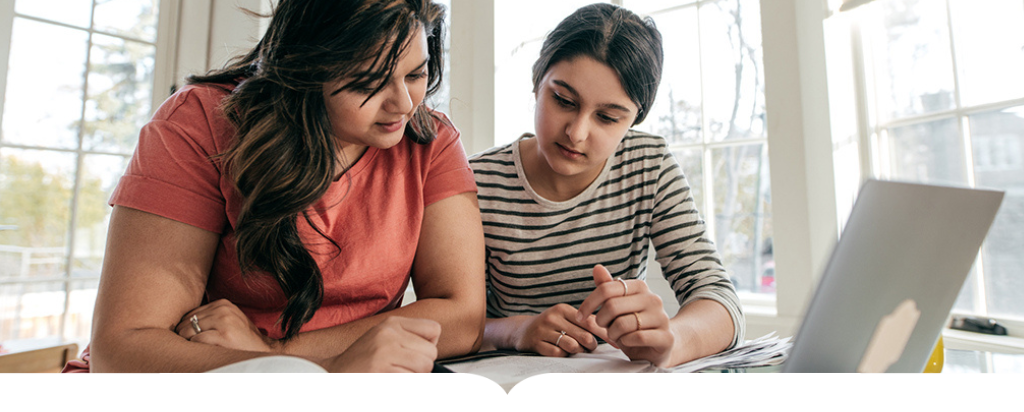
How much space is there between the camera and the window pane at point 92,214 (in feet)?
2.06

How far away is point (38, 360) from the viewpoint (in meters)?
0.57

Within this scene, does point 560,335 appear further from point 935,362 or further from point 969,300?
point 969,300

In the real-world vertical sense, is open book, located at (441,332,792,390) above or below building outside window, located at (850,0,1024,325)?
below

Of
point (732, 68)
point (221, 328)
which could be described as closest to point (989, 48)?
point (732, 68)

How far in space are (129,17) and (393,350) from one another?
61 cm

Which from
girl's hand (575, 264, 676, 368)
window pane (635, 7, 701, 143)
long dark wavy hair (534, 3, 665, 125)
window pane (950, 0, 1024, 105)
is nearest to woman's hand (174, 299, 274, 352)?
girl's hand (575, 264, 676, 368)

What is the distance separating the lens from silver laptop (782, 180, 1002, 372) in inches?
11.2

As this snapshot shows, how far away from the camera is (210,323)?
0.42 meters

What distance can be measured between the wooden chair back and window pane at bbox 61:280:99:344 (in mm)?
18

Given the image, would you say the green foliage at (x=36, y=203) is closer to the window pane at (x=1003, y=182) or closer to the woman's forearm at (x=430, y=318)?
the woman's forearm at (x=430, y=318)

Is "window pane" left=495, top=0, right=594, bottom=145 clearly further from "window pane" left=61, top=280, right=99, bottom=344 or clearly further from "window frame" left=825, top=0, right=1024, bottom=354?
"window pane" left=61, top=280, right=99, bottom=344

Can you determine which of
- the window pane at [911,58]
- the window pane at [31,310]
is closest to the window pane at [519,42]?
the window pane at [911,58]

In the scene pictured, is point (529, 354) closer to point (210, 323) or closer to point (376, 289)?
point (376, 289)
